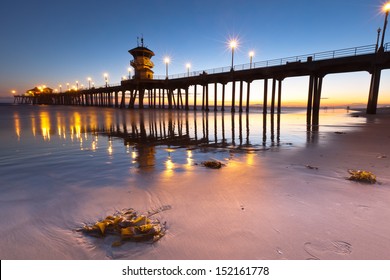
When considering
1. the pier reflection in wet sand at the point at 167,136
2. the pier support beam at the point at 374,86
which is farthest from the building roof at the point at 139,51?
Result: the pier support beam at the point at 374,86

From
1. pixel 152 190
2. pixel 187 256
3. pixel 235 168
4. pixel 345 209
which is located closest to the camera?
pixel 187 256

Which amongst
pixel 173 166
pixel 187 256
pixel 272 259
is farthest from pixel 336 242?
pixel 173 166

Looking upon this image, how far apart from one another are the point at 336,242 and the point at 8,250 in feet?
9.59

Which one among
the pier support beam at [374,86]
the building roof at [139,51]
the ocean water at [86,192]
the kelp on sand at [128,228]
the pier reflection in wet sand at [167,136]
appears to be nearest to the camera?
the ocean water at [86,192]

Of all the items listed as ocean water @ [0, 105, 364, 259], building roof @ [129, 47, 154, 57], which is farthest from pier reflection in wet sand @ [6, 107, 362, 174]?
building roof @ [129, 47, 154, 57]

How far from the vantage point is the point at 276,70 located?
83.4 ft

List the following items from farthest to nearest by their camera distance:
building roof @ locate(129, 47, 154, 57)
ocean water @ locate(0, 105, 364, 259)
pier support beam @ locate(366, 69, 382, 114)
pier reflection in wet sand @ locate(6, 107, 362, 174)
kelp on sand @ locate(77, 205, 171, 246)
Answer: building roof @ locate(129, 47, 154, 57) → pier support beam @ locate(366, 69, 382, 114) → pier reflection in wet sand @ locate(6, 107, 362, 174) → kelp on sand @ locate(77, 205, 171, 246) → ocean water @ locate(0, 105, 364, 259)

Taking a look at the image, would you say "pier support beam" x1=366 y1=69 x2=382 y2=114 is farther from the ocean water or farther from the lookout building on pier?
the lookout building on pier

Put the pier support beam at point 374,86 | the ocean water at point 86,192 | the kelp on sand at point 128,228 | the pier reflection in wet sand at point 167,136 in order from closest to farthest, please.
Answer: the ocean water at point 86,192, the kelp on sand at point 128,228, the pier reflection in wet sand at point 167,136, the pier support beam at point 374,86

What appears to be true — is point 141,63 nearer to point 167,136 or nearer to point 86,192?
point 167,136

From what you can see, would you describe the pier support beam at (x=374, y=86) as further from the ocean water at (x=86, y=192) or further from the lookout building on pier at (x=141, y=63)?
the lookout building on pier at (x=141, y=63)

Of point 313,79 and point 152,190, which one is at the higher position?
point 313,79

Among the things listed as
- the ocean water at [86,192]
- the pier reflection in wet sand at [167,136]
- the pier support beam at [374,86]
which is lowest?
the ocean water at [86,192]

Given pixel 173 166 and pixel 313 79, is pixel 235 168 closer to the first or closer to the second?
pixel 173 166
